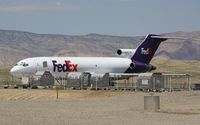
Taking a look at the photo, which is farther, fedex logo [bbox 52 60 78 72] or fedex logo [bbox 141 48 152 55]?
fedex logo [bbox 141 48 152 55]

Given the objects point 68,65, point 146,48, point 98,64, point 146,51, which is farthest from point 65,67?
point 146,48

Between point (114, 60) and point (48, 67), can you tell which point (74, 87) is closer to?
point (48, 67)

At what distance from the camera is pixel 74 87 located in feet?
263

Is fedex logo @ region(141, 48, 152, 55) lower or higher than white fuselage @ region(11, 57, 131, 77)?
higher

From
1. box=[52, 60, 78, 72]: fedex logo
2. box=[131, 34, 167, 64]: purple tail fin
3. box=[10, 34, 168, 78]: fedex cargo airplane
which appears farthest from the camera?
box=[131, 34, 167, 64]: purple tail fin

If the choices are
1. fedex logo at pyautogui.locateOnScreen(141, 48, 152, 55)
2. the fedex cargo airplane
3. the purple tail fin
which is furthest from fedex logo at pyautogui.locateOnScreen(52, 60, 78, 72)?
fedex logo at pyautogui.locateOnScreen(141, 48, 152, 55)

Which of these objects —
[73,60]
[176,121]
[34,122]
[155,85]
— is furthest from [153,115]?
[73,60]

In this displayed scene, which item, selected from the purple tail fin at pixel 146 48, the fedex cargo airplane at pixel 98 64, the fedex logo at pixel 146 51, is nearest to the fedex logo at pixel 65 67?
the fedex cargo airplane at pixel 98 64

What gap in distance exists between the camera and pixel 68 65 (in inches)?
3312

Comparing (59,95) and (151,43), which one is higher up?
(151,43)

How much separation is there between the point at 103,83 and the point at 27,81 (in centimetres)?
1010

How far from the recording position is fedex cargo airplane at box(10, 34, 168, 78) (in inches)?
3238

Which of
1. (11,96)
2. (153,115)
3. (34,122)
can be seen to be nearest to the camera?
(34,122)

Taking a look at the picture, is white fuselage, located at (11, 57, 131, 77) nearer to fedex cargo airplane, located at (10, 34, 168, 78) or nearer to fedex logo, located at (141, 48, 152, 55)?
fedex cargo airplane, located at (10, 34, 168, 78)
